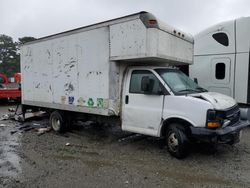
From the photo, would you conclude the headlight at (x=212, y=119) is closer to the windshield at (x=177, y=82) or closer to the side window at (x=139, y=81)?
the windshield at (x=177, y=82)

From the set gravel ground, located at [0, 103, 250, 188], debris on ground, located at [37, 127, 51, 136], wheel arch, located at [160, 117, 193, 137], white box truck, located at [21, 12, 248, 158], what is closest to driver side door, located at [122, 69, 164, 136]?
white box truck, located at [21, 12, 248, 158]

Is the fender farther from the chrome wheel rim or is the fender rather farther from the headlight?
the headlight

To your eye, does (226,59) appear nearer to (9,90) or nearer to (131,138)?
(131,138)

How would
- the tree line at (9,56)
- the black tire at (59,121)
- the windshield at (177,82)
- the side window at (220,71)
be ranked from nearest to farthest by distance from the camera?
1. the windshield at (177,82)
2. the black tire at (59,121)
3. the side window at (220,71)
4. the tree line at (9,56)

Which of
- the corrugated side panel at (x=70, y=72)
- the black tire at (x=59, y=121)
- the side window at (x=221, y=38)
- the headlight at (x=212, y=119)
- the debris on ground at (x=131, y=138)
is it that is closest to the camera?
the headlight at (x=212, y=119)

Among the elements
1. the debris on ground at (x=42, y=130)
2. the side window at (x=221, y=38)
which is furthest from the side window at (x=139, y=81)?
the side window at (x=221, y=38)

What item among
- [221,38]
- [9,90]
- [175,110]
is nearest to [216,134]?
[175,110]

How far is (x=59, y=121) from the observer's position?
7.56 meters

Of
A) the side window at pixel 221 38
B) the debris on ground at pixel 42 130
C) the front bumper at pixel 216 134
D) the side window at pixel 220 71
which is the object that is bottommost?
the debris on ground at pixel 42 130

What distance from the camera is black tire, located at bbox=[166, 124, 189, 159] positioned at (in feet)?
16.0

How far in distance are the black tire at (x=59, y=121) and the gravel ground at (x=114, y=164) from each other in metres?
0.54

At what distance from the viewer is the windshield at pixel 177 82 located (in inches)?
206

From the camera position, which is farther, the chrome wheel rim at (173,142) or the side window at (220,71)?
the side window at (220,71)

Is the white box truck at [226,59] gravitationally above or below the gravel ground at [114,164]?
above
